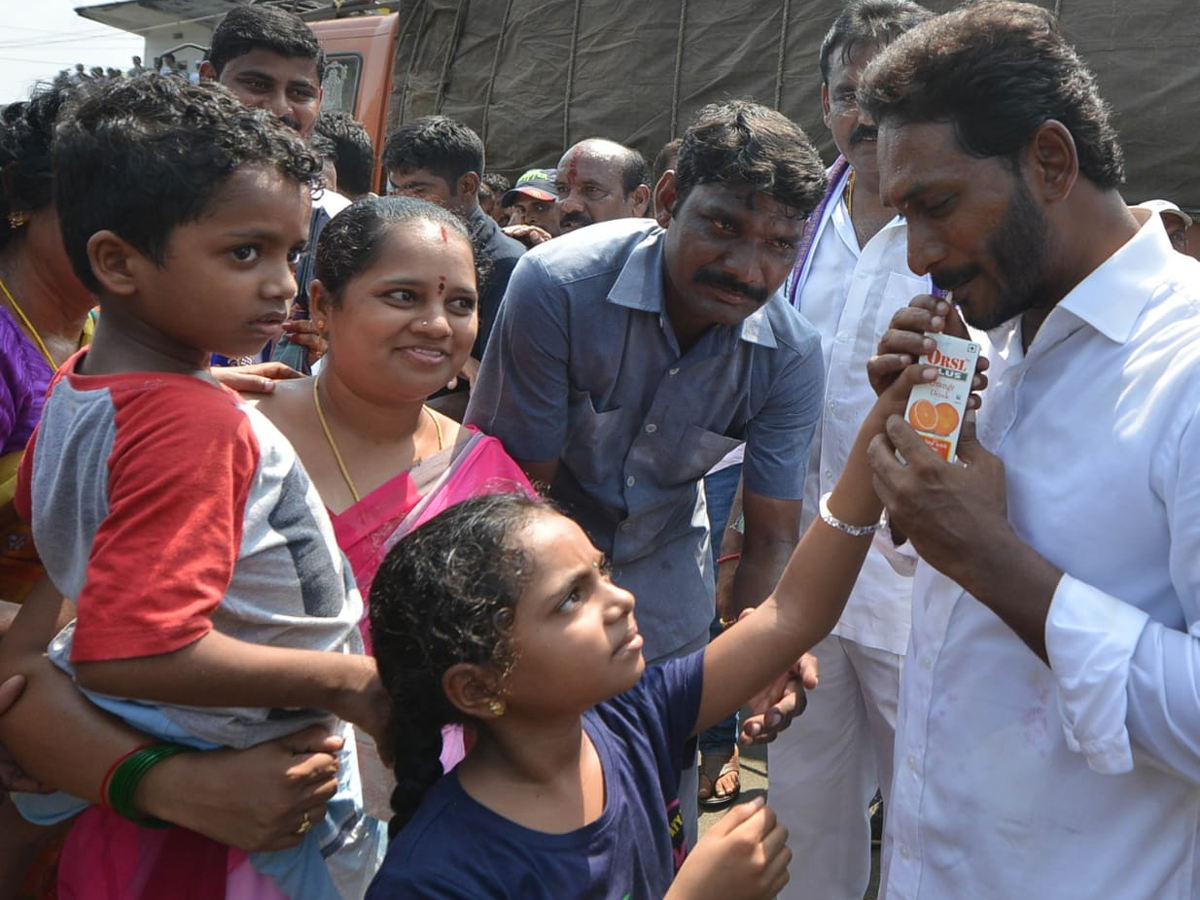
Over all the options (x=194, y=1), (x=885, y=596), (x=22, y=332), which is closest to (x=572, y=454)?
(x=885, y=596)

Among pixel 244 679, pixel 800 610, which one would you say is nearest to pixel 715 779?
pixel 800 610

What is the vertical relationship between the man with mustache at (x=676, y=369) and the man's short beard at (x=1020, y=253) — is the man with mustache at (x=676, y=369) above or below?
below

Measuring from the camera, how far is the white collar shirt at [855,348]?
2.81m

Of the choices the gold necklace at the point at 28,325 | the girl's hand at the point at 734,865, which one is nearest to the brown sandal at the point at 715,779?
the girl's hand at the point at 734,865

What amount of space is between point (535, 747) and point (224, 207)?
844 millimetres

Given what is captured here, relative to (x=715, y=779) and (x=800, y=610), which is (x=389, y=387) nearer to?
(x=800, y=610)

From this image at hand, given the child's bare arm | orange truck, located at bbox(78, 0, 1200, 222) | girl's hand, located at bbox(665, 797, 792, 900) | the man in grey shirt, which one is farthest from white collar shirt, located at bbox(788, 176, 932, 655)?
orange truck, located at bbox(78, 0, 1200, 222)

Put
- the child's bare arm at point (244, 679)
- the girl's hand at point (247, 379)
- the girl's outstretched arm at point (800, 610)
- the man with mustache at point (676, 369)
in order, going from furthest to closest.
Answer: the man with mustache at point (676, 369)
the girl's hand at point (247, 379)
the girl's outstretched arm at point (800, 610)
the child's bare arm at point (244, 679)

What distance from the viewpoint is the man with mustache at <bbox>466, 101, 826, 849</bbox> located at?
2316mm

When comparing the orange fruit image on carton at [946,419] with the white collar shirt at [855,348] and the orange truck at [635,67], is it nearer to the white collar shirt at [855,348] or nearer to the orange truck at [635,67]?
the white collar shirt at [855,348]

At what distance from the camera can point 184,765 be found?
4.86 feet

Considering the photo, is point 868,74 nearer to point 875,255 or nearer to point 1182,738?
point 1182,738

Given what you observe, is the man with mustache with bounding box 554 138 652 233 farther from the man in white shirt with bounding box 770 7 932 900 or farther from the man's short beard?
the man's short beard

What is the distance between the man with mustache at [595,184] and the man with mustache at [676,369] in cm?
310
